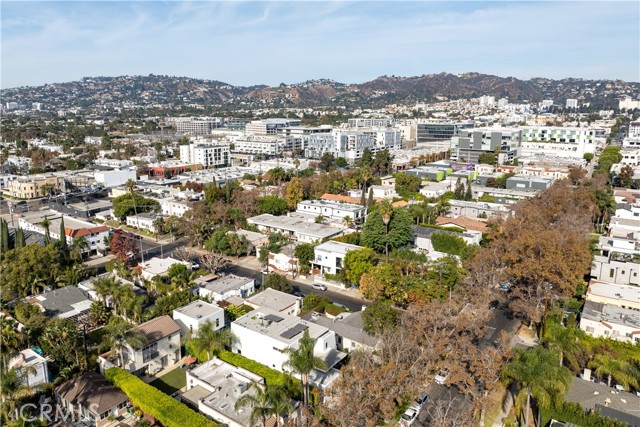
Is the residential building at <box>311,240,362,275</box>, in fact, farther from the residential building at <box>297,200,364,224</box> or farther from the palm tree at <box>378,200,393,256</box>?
the residential building at <box>297,200,364,224</box>

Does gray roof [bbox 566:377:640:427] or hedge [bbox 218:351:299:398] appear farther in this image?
hedge [bbox 218:351:299:398]

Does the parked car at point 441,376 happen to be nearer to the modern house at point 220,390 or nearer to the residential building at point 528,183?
the modern house at point 220,390

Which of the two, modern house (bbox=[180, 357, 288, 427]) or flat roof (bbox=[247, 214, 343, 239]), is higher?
flat roof (bbox=[247, 214, 343, 239])

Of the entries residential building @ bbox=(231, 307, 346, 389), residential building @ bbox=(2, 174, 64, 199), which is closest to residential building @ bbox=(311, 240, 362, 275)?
residential building @ bbox=(231, 307, 346, 389)

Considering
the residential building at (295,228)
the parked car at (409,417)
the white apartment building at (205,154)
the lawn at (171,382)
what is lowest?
the lawn at (171,382)

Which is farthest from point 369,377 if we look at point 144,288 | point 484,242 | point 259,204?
point 259,204

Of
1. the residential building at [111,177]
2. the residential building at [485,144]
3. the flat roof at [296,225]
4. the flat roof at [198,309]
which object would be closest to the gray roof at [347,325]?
the flat roof at [198,309]
